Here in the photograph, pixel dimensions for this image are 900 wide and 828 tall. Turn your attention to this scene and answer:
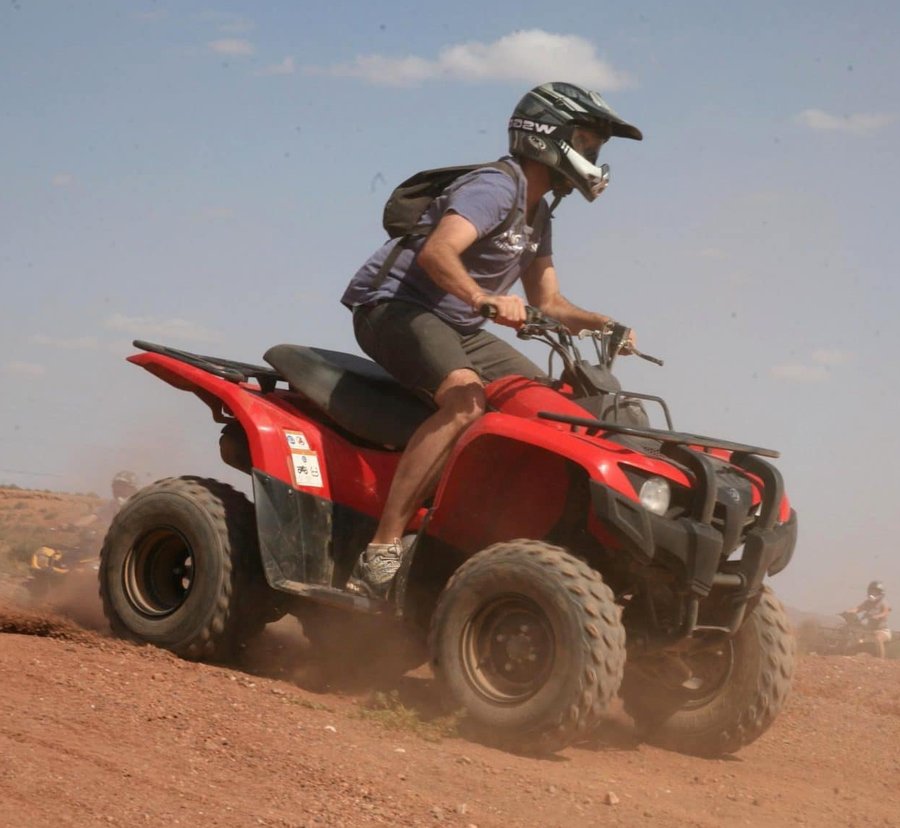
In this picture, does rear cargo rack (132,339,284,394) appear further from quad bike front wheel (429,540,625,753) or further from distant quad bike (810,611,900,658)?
distant quad bike (810,611,900,658)

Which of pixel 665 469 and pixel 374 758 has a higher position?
pixel 665 469

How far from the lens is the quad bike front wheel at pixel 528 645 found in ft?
17.8

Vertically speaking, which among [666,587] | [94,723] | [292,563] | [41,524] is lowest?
[41,524]

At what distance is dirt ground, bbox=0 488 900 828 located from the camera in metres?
4.27

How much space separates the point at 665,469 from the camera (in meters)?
5.70

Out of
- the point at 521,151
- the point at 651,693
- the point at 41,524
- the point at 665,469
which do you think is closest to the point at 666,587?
the point at 665,469

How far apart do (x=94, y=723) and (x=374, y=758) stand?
101 centimetres

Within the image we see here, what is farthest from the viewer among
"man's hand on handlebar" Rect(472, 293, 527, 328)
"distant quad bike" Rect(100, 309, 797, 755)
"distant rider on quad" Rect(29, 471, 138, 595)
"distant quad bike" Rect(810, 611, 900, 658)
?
"distant quad bike" Rect(810, 611, 900, 658)

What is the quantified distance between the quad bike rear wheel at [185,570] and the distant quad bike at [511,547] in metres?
0.01

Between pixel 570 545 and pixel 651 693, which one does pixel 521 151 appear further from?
pixel 651 693

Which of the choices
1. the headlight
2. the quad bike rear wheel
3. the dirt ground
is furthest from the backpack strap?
the dirt ground

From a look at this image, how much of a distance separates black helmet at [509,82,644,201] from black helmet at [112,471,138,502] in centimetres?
1062

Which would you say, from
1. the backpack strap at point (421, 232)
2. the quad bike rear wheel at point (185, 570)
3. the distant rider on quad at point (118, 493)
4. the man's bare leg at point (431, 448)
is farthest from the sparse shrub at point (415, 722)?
the distant rider on quad at point (118, 493)

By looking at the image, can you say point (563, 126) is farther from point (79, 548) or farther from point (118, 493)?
point (118, 493)
